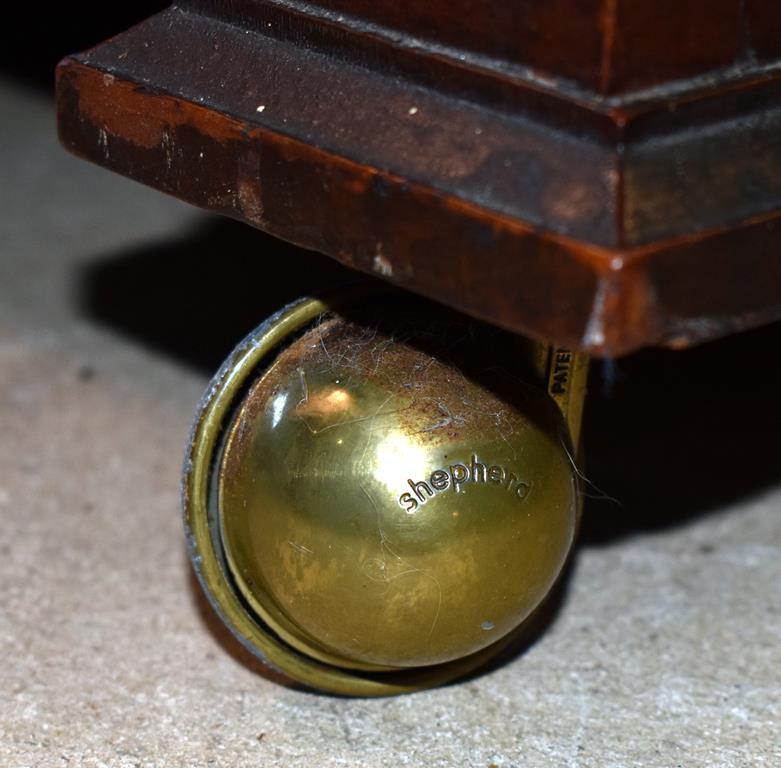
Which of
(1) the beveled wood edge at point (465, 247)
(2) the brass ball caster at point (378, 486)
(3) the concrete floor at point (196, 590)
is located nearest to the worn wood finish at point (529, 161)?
(1) the beveled wood edge at point (465, 247)

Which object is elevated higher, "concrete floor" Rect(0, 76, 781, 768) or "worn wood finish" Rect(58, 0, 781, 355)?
"worn wood finish" Rect(58, 0, 781, 355)

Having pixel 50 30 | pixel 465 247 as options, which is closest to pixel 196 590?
pixel 465 247

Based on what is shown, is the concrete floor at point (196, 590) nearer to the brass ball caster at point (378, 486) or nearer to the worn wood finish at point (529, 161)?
the brass ball caster at point (378, 486)

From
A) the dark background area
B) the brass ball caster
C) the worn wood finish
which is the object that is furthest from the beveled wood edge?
the dark background area

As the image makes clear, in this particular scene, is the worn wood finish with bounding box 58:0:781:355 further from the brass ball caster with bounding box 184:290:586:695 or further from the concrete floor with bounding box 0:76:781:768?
the concrete floor with bounding box 0:76:781:768

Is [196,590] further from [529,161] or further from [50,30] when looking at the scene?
[50,30]

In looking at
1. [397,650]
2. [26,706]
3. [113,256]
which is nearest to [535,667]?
[397,650]
